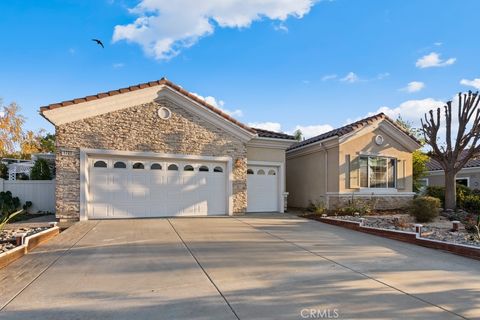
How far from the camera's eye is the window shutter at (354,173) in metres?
15.5

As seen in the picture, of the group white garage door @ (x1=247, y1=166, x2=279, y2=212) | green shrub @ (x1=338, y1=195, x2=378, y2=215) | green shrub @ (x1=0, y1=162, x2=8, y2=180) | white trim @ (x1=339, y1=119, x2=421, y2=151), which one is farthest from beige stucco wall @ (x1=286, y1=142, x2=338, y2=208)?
green shrub @ (x1=0, y1=162, x2=8, y2=180)

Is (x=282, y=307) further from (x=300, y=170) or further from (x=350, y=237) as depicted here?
(x=300, y=170)

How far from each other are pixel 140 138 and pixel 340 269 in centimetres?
917

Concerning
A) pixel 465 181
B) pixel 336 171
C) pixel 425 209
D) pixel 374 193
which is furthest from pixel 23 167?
pixel 465 181

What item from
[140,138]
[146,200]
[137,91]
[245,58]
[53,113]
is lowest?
[146,200]

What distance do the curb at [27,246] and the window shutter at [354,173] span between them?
41.0 feet

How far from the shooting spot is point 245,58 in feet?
47.4

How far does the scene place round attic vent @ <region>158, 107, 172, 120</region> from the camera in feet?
42.2

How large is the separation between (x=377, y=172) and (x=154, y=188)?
11.4 meters

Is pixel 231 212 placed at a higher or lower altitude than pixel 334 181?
lower

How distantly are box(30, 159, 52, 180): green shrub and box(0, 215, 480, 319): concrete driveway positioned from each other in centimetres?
709

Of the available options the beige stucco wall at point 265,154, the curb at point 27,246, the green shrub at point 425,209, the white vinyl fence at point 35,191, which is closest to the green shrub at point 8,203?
the white vinyl fence at point 35,191

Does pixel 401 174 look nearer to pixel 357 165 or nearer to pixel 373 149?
pixel 373 149

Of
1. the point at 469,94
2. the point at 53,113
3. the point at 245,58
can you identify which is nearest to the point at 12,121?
the point at 53,113
